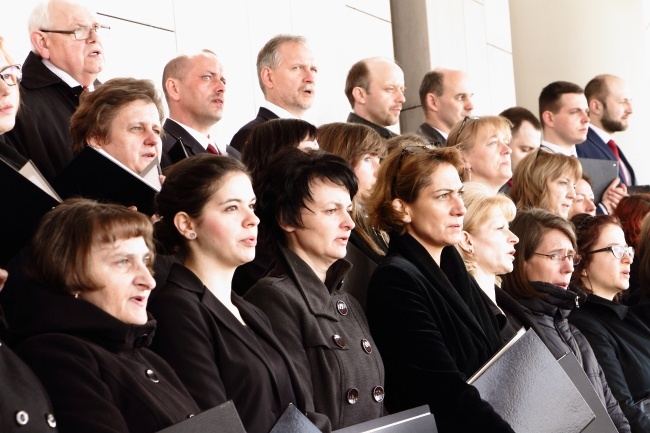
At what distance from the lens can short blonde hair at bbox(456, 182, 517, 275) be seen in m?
4.46

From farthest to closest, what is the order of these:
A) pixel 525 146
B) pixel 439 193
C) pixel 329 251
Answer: pixel 525 146 → pixel 439 193 → pixel 329 251

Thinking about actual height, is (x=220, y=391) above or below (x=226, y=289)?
below

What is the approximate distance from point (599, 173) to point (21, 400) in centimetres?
491

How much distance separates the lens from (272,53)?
5996 mm

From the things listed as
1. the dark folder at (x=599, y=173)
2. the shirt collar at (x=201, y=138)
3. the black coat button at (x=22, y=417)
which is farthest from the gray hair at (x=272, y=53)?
the black coat button at (x=22, y=417)

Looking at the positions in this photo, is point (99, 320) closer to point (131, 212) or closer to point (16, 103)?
point (131, 212)

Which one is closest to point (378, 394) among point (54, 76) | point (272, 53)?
point (54, 76)

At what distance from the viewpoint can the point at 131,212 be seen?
2.77m

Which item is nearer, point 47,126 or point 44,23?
point 47,126

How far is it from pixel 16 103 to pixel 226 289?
2.73 feet

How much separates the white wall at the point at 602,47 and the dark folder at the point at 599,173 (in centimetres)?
286

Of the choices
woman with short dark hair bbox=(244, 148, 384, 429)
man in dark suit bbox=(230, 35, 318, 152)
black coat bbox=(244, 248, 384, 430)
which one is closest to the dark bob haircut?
woman with short dark hair bbox=(244, 148, 384, 429)

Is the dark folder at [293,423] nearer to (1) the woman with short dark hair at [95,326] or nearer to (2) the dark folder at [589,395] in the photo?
(1) the woman with short dark hair at [95,326]

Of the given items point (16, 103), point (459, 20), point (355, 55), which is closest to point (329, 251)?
point (16, 103)
